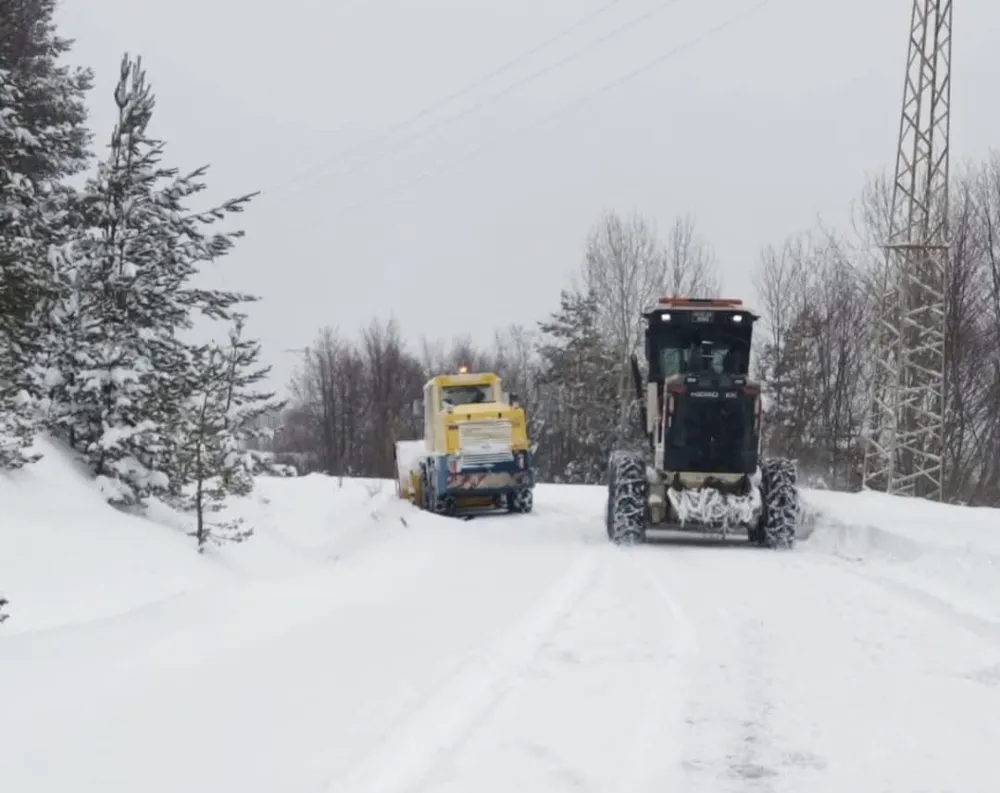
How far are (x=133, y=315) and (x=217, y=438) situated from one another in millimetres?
2053

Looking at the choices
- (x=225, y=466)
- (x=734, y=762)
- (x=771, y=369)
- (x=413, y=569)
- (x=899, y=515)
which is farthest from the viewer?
(x=771, y=369)

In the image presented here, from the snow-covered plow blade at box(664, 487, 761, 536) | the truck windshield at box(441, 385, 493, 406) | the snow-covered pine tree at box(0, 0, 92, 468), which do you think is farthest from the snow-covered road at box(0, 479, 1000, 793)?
the truck windshield at box(441, 385, 493, 406)

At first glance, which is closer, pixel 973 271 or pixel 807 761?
pixel 807 761

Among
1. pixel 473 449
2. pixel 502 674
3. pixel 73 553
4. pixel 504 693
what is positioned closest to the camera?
pixel 504 693

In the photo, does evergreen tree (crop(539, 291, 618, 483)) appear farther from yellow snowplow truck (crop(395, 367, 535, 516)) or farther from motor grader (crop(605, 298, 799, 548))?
motor grader (crop(605, 298, 799, 548))

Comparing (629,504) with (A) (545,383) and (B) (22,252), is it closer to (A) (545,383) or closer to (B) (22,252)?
(B) (22,252)

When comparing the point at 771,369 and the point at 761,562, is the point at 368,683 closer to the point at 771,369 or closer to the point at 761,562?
the point at 761,562

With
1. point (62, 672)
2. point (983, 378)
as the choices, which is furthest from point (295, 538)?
point (983, 378)

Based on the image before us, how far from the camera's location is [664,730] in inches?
195

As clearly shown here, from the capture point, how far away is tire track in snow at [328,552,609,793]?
13.5ft

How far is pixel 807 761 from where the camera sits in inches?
178

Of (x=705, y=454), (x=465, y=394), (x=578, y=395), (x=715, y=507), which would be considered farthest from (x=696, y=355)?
(x=578, y=395)

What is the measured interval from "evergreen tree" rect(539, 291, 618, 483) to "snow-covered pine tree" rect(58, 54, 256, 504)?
122 feet

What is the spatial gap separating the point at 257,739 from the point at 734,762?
2078 millimetres
